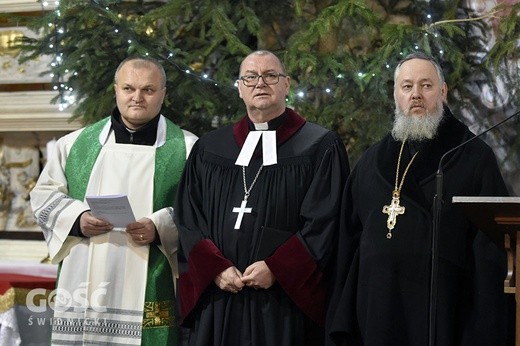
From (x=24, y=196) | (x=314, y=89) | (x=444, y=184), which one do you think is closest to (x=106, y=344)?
(x=444, y=184)

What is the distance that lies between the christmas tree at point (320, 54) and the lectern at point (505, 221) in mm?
2534

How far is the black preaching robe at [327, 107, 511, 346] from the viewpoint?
458 cm

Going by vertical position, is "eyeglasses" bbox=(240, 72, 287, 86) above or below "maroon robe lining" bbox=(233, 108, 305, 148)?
above

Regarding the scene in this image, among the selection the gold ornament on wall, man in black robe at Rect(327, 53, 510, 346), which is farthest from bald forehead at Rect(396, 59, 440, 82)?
the gold ornament on wall

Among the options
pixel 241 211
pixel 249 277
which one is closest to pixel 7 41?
pixel 241 211

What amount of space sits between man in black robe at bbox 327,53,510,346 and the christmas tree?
1.64 meters

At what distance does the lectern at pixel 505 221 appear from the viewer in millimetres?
3799

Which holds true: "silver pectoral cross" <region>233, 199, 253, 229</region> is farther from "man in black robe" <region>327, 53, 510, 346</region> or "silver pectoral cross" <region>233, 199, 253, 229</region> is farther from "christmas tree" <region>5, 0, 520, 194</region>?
"christmas tree" <region>5, 0, 520, 194</region>

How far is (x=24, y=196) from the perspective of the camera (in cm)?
858

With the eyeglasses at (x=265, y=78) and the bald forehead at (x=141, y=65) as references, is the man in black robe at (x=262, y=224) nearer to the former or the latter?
the eyeglasses at (x=265, y=78)

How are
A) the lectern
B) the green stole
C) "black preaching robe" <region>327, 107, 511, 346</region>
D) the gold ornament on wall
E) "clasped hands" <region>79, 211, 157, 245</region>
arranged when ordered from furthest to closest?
1. the gold ornament on wall
2. the green stole
3. "clasped hands" <region>79, 211, 157, 245</region>
4. "black preaching robe" <region>327, 107, 511, 346</region>
5. the lectern

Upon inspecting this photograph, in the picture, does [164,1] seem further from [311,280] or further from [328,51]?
[311,280]

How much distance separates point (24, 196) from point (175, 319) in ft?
11.1

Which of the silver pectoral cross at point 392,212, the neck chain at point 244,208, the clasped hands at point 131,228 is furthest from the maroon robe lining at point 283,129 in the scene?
the silver pectoral cross at point 392,212
